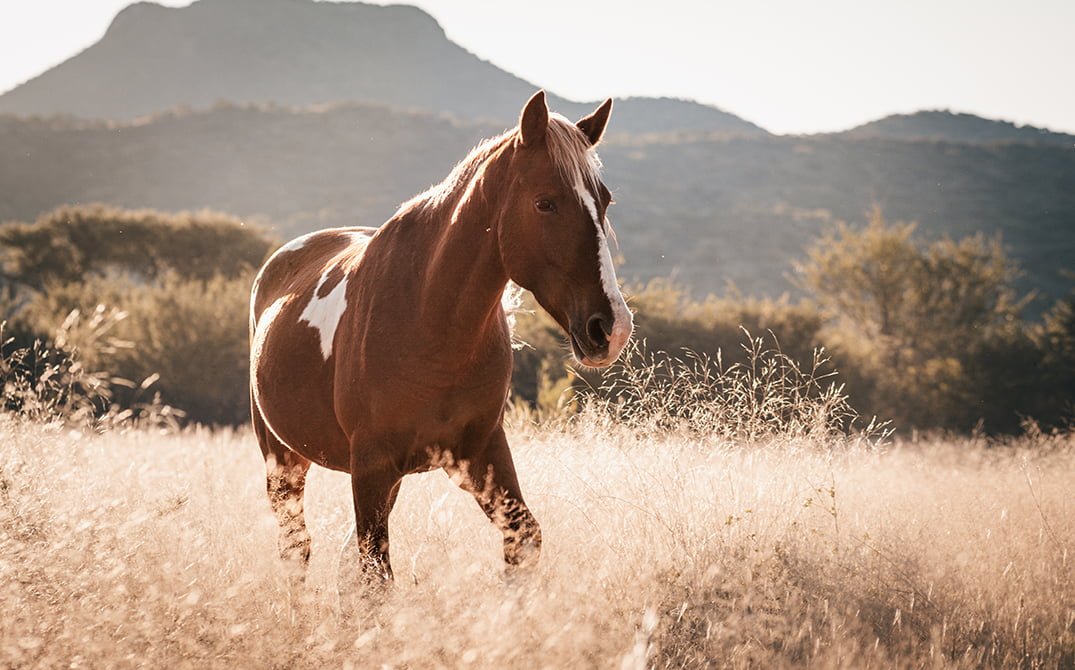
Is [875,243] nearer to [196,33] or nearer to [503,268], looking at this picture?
[503,268]

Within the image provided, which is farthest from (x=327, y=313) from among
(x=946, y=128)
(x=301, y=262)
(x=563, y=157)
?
(x=946, y=128)

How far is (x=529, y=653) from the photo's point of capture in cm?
309

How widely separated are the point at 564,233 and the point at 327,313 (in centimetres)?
147

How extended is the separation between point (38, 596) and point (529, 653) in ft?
6.28

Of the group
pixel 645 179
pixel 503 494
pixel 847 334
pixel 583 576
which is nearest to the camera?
pixel 503 494

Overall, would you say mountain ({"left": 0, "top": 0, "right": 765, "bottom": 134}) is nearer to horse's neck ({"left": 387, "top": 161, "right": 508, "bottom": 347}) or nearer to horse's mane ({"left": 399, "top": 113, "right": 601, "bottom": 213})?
horse's mane ({"left": 399, "top": 113, "right": 601, "bottom": 213})

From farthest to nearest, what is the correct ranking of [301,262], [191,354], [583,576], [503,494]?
[191,354]
[301,262]
[583,576]
[503,494]

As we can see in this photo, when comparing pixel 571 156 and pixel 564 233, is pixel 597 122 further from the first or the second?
pixel 564 233

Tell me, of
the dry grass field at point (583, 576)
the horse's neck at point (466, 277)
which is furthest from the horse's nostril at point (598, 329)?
the dry grass field at point (583, 576)

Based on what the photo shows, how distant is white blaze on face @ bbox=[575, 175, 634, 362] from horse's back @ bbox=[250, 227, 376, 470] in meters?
1.37

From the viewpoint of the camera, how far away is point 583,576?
3.90m

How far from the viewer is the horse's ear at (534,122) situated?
2916 millimetres

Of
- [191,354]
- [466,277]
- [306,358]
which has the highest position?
[466,277]

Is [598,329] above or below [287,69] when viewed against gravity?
below
